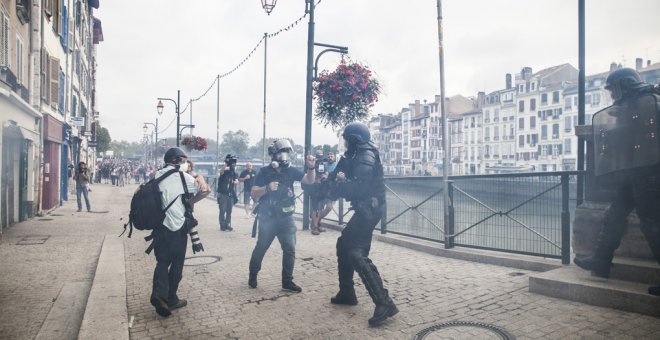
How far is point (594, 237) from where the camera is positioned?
5.12 meters

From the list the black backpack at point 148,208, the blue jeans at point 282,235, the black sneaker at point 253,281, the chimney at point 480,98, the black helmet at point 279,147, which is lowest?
the black sneaker at point 253,281

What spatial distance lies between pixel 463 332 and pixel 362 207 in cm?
147

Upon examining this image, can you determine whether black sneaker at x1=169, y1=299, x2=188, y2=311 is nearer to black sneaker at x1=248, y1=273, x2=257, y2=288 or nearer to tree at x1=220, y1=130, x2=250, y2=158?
black sneaker at x1=248, y1=273, x2=257, y2=288

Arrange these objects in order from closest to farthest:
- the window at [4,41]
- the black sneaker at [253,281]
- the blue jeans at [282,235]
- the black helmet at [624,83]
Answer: the black helmet at [624,83] < the blue jeans at [282,235] < the black sneaker at [253,281] < the window at [4,41]

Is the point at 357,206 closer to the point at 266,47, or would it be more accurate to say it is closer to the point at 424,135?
the point at 266,47

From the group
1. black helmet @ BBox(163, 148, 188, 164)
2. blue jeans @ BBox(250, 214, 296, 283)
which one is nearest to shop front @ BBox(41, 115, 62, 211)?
black helmet @ BBox(163, 148, 188, 164)

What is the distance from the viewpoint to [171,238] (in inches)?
175

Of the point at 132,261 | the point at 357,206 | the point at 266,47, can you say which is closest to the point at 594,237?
the point at 357,206

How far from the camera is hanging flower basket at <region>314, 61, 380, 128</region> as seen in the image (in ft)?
30.0

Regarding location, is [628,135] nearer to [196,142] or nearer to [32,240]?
[32,240]

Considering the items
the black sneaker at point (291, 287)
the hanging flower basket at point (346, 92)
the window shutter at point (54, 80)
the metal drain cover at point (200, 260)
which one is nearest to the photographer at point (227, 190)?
the hanging flower basket at point (346, 92)

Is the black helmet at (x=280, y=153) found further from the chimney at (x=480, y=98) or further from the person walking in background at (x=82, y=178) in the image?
the chimney at (x=480, y=98)

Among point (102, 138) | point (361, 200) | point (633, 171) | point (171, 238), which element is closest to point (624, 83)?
point (633, 171)

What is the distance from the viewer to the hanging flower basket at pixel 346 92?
9156mm
